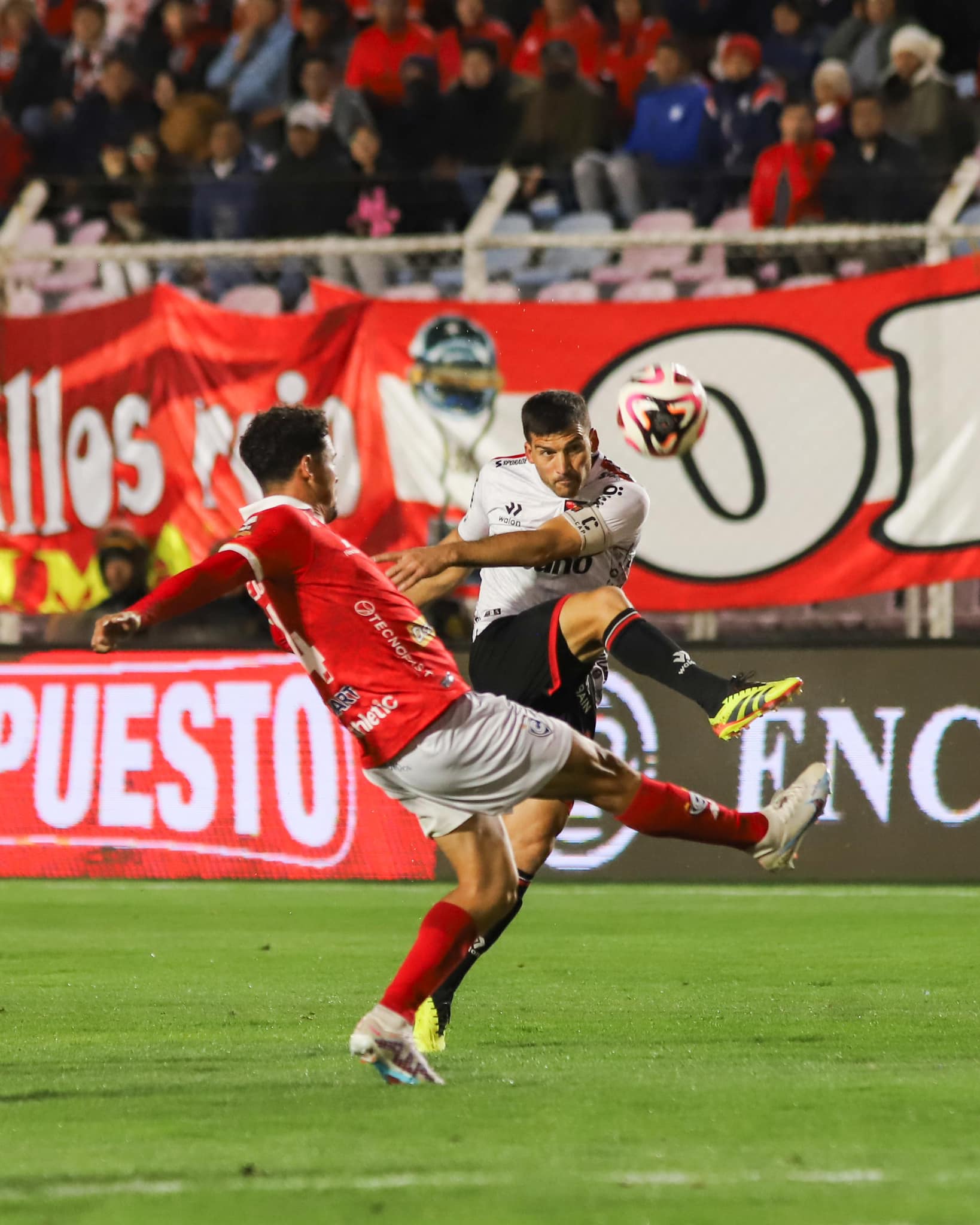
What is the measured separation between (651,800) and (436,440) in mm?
6899

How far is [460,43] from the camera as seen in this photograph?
16188 mm

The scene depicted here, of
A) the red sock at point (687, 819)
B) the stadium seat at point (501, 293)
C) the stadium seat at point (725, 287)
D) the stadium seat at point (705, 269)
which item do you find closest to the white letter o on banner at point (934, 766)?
the stadium seat at point (725, 287)

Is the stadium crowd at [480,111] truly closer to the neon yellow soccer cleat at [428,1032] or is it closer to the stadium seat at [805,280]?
the stadium seat at [805,280]

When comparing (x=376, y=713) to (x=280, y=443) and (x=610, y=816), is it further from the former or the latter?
(x=610, y=816)

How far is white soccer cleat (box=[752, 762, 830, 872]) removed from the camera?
19.3 ft

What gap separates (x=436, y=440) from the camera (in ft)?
40.7

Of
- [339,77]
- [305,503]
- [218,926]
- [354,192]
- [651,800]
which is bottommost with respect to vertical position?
[218,926]

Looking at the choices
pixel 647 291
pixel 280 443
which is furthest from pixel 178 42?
pixel 280 443

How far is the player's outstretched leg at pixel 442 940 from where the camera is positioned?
520 centimetres

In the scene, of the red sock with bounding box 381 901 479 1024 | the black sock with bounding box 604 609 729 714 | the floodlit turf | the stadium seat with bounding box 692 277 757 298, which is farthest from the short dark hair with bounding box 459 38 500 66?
the red sock with bounding box 381 901 479 1024

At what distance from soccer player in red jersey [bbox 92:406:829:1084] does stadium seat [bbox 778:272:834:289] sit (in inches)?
289

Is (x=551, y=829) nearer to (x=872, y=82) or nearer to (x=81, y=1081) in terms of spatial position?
(x=81, y=1081)

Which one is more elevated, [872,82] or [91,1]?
[91,1]

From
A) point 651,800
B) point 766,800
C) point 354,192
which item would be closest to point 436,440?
point 354,192
